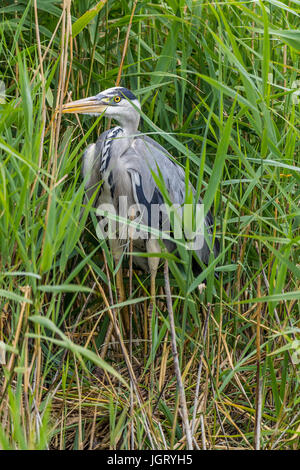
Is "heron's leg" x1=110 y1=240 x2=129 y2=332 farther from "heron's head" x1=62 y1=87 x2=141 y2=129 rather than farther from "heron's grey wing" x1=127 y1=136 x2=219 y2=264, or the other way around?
"heron's head" x1=62 y1=87 x2=141 y2=129

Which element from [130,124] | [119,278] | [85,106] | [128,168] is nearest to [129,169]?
Answer: [128,168]

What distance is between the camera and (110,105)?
232 centimetres

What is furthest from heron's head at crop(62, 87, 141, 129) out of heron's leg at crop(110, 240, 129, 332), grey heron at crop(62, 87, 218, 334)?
heron's leg at crop(110, 240, 129, 332)

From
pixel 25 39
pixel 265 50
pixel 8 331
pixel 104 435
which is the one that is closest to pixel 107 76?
pixel 25 39

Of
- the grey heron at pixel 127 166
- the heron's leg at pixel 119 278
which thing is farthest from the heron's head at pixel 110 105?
the heron's leg at pixel 119 278

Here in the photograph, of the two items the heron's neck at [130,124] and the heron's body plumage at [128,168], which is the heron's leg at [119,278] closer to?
the heron's body plumage at [128,168]

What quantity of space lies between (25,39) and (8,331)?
1129mm

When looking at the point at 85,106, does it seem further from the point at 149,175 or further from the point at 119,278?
the point at 119,278

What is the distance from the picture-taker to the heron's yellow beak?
2215 mm

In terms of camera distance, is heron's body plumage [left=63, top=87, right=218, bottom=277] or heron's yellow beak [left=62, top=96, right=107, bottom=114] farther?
heron's body plumage [left=63, top=87, right=218, bottom=277]
